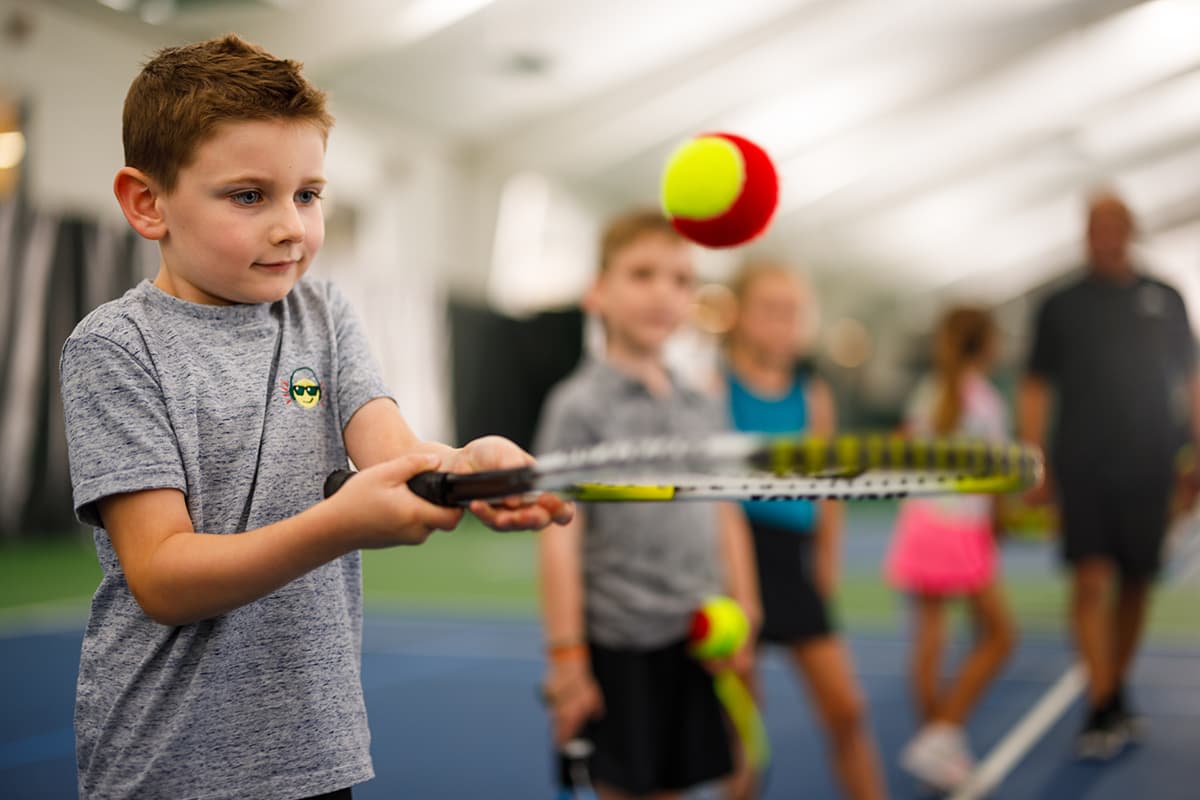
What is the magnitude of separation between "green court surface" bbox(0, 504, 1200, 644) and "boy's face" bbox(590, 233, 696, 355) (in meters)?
3.58

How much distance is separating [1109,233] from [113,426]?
299 cm

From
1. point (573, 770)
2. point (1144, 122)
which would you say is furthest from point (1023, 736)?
point (1144, 122)

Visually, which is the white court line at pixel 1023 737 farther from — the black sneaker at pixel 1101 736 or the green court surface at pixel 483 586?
the green court surface at pixel 483 586

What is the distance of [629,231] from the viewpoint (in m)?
1.81

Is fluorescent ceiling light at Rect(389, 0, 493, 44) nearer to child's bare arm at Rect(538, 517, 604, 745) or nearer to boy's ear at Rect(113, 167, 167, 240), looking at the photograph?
child's bare arm at Rect(538, 517, 604, 745)

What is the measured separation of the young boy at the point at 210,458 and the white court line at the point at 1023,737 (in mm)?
2146

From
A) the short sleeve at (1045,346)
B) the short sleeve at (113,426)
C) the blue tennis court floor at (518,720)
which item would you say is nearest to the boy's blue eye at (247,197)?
the short sleeve at (113,426)

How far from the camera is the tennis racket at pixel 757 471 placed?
0.67 m

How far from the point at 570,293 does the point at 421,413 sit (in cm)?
308

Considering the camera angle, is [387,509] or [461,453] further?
[461,453]

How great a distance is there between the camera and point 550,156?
8.74 metres

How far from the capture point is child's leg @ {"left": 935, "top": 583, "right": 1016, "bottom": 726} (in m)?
2.76

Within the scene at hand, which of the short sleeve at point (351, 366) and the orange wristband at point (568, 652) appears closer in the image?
the short sleeve at point (351, 366)

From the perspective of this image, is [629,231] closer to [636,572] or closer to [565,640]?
[636,572]
